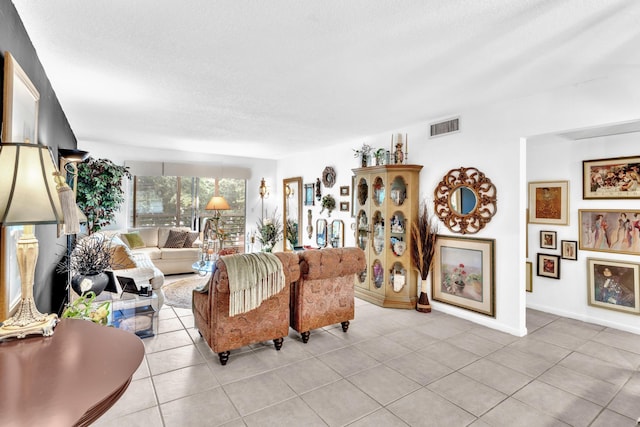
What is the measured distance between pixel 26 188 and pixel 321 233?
5.47 m

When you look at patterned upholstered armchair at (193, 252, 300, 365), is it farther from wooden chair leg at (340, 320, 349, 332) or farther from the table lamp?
the table lamp

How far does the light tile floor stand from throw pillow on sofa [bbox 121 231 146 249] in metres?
2.93

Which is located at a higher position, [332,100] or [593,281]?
[332,100]

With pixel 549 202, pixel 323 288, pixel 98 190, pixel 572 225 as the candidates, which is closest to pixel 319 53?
pixel 323 288

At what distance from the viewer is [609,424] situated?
2.15 m

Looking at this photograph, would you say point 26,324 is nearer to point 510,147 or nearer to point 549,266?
point 510,147

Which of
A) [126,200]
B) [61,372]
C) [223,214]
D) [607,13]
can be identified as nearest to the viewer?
[61,372]

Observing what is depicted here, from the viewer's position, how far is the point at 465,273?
13.3 feet

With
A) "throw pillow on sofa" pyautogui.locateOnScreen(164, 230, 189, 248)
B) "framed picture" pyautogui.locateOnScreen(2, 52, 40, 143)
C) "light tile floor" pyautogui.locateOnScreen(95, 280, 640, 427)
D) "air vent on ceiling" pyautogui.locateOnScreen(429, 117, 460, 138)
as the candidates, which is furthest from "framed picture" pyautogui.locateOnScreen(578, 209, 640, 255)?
"throw pillow on sofa" pyautogui.locateOnScreen(164, 230, 189, 248)

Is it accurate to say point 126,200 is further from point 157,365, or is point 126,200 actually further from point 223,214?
point 157,365

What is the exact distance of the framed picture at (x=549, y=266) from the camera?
14.0 feet

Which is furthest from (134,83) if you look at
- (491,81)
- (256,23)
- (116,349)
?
(491,81)

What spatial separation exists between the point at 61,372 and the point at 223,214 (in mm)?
6870

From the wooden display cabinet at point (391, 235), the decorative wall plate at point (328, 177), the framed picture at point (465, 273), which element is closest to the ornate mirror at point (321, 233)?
the decorative wall plate at point (328, 177)
